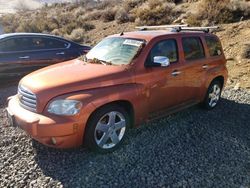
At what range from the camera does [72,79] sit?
4.56 metres

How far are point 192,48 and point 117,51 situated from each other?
5.18 feet

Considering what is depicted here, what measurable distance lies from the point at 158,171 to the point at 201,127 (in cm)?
185

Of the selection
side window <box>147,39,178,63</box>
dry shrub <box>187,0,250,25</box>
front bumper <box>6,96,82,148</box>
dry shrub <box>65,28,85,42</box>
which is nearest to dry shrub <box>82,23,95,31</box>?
dry shrub <box>65,28,85,42</box>

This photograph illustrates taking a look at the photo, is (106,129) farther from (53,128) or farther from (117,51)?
(117,51)

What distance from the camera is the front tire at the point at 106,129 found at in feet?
14.6

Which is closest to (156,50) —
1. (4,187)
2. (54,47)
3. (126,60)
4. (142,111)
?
(126,60)

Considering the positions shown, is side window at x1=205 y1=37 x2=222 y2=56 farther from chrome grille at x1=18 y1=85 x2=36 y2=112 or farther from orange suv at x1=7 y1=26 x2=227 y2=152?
chrome grille at x1=18 y1=85 x2=36 y2=112

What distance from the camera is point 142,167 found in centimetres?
441

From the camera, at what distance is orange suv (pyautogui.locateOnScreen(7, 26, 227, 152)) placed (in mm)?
4273

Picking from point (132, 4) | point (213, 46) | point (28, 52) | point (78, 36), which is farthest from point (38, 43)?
point (132, 4)

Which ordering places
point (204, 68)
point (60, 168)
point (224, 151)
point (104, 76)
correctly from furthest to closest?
point (204, 68) < point (224, 151) < point (104, 76) < point (60, 168)

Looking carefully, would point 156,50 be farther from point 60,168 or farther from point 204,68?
point 60,168

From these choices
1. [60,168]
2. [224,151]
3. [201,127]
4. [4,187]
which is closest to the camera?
[4,187]

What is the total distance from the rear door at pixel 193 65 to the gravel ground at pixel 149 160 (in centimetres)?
61
